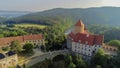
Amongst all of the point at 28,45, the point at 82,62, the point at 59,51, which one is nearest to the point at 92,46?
the point at 82,62

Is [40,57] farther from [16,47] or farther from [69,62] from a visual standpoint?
[69,62]

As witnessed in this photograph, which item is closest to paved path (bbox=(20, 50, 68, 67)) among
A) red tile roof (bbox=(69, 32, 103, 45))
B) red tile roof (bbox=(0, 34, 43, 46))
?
red tile roof (bbox=(69, 32, 103, 45))

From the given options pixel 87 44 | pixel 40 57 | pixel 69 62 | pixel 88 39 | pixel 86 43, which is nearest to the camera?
pixel 69 62

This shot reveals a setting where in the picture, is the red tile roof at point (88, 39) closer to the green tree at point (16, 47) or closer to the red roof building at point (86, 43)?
the red roof building at point (86, 43)

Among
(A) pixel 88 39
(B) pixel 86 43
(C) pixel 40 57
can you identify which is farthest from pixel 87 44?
(C) pixel 40 57

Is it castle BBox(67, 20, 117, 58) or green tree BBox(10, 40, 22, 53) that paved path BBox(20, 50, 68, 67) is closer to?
castle BBox(67, 20, 117, 58)

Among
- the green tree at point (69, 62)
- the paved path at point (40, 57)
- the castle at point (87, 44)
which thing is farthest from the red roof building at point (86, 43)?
the green tree at point (69, 62)

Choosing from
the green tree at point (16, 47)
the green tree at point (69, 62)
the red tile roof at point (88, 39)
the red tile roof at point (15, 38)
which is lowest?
the green tree at point (69, 62)

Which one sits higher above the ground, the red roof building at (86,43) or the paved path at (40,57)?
the red roof building at (86,43)

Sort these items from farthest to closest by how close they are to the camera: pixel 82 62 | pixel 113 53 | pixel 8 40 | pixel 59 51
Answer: pixel 8 40 → pixel 59 51 → pixel 113 53 → pixel 82 62

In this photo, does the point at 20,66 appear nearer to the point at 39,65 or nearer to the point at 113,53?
the point at 39,65

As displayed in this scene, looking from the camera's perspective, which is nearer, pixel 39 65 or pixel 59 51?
pixel 39 65
